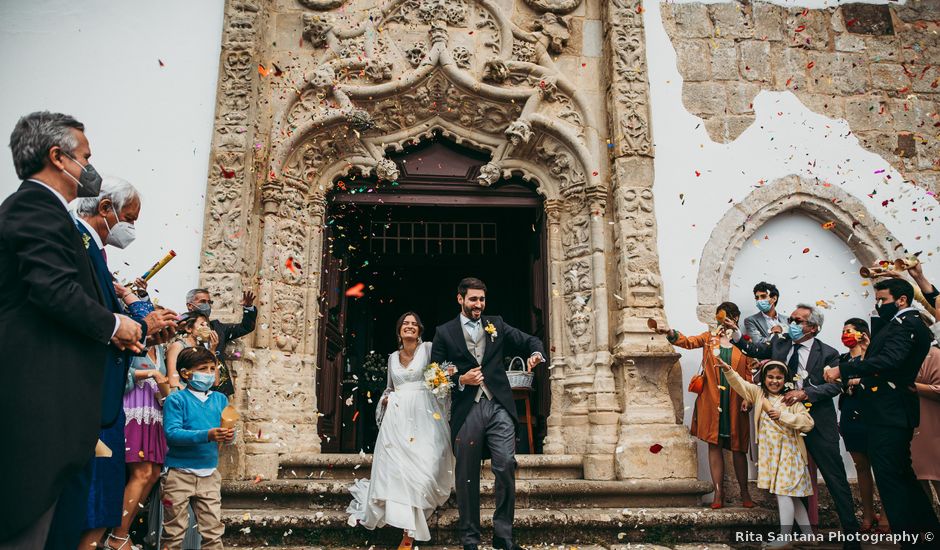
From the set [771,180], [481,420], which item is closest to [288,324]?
[481,420]

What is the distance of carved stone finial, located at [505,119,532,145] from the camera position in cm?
703

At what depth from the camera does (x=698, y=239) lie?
6781 millimetres

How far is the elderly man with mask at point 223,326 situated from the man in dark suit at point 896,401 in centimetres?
461

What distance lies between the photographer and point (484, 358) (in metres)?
4.91

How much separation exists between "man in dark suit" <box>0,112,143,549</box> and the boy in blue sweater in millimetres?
1645

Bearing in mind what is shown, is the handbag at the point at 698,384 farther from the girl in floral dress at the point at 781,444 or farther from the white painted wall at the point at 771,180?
the white painted wall at the point at 771,180

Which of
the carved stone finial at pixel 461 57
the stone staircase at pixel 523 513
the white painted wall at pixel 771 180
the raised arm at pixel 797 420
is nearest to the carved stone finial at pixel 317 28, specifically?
the carved stone finial at pixel 461 57

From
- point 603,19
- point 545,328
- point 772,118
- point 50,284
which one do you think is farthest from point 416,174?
point 50,284

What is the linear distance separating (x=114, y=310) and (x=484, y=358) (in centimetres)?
274

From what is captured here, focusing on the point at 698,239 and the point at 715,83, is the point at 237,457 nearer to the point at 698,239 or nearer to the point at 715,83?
the point at 698,239

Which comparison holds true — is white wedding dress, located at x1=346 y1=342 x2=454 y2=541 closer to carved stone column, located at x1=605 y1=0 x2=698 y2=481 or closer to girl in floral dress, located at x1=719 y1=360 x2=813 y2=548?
carved stone column, located at x1=605 y1=0 x2=698 y2=481

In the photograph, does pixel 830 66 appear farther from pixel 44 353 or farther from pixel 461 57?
pixel 44 353

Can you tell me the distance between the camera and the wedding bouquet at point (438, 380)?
15.8 feet

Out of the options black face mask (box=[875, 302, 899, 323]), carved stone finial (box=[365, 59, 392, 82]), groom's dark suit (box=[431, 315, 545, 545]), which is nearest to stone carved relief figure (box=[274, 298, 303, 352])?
groom's dark suit (box=[431, 315, 545, 545])
